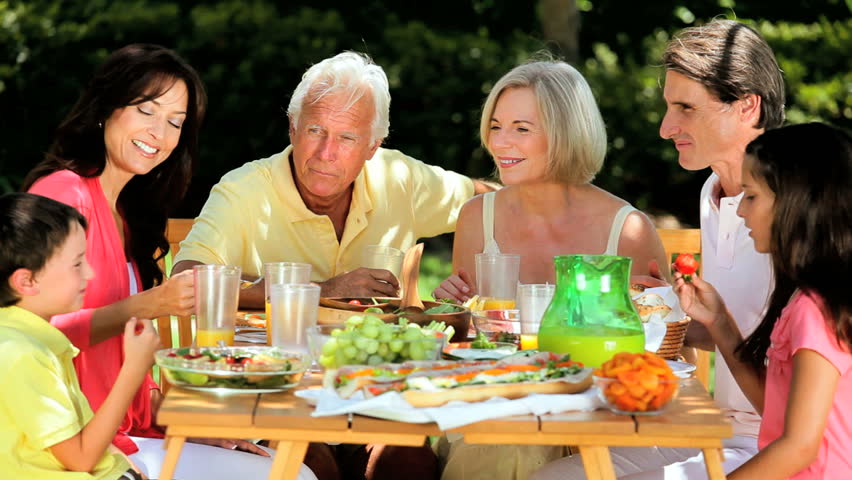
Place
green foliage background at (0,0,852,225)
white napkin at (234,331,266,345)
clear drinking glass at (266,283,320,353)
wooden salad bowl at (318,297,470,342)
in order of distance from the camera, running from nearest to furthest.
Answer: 1. clear drinking glass at (266,283,320,353)
2. wooden salad bowl at (318,297,470,342)
3. white napkin at (234,331,266,345)
4. green foliage background at (0,0,852,225)

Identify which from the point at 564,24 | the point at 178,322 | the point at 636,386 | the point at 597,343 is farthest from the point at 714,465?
the point at 564,24

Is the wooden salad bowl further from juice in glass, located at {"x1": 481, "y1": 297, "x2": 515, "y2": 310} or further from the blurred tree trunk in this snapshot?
the blurred tree trunk

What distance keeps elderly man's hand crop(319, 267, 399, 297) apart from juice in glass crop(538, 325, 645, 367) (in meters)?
1.10

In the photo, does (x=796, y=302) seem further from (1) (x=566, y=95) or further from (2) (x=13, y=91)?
(2) (x=13, y=91)

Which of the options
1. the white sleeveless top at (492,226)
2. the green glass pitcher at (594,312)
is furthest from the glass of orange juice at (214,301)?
the white sleeveless top at (492,226)

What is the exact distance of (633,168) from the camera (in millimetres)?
9125

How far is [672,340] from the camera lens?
329cm

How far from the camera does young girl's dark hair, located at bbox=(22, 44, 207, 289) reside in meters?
3.71

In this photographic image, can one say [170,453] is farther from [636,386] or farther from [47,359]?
[636,386]

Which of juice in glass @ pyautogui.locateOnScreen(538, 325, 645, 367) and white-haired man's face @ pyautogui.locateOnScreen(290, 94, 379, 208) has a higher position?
white-haired man's face @ pyautogui.locateOnScreen(290, 94, 379, 208)

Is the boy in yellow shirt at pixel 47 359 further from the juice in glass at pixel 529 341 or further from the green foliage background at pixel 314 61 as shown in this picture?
the green foliage background at pixel 314 61

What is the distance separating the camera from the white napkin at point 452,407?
7.57 feet

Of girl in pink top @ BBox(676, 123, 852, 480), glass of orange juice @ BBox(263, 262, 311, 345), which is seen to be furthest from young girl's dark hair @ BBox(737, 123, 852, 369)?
glass of orange juice @ BBox(263, 262, 311, 345)

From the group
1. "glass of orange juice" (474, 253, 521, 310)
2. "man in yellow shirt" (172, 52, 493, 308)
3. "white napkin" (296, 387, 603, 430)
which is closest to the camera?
"white napkin" (296, 387, 603, 430)
